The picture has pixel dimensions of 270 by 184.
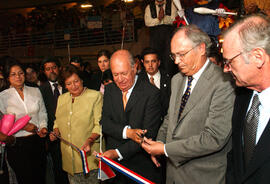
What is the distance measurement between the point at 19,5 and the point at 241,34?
570 inches

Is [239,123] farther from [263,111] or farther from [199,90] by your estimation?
[199,90]

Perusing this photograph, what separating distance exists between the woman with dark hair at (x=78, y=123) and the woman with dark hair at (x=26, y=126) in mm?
452

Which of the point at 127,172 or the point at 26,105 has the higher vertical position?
the point at 26,105

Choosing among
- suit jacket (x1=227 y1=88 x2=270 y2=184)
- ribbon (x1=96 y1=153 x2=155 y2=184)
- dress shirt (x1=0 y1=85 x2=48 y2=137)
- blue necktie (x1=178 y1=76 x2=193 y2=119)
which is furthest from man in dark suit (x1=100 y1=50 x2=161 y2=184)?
dress shirt (x1=0 y1=85 x2=48 y2=137)

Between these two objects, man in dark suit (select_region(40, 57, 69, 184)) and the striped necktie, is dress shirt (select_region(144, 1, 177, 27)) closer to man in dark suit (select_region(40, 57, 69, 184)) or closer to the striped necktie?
man in dark suit (select_region(40, 57, 69, 184))

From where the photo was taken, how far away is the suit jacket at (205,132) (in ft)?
5.07

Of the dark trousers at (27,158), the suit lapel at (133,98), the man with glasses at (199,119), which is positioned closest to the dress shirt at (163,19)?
the suit lapel at (133,98)

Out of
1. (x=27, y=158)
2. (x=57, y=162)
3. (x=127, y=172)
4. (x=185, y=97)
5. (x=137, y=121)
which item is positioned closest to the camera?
(x=127, y=172)

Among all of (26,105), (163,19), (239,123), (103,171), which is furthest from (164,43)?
(239,123)

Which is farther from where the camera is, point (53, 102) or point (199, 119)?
point (53, 102)

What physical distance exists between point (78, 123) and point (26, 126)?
0.75 meters

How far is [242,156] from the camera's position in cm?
131

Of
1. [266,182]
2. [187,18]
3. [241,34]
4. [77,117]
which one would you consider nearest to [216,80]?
[241,34]

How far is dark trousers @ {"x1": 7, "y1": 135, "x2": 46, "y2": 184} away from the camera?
9.71 feet
